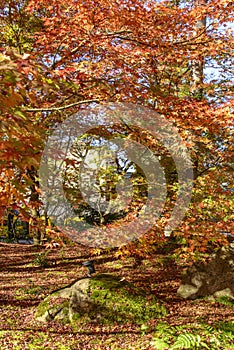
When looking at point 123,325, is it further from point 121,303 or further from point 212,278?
point 212,278

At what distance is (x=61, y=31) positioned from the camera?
5.83 meters

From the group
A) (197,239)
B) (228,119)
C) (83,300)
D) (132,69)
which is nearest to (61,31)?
(132,69)

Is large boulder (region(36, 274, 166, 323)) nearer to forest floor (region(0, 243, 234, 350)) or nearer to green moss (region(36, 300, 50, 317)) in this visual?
green moss (region(36, 300, 50, 317))

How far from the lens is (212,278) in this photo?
762cm

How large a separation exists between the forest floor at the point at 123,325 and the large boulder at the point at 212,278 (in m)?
0.27

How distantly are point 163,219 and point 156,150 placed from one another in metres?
1.65

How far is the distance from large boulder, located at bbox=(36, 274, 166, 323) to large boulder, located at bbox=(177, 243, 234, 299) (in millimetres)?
1302

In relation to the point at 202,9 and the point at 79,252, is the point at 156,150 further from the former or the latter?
the point at 79,252

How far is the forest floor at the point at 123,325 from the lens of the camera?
517cm

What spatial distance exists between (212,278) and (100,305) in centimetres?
297

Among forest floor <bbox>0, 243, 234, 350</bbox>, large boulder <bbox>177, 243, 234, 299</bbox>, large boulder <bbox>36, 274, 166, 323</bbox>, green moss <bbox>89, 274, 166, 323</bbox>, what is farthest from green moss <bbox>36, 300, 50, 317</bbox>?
large boulder <bbox>177, 243, 234, 299</bbox>

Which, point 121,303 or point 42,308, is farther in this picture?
point 42,308

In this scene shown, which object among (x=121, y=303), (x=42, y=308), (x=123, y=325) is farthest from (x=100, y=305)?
(x=42, y=308)

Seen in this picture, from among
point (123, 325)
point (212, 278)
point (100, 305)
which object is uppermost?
point (212, 278)
